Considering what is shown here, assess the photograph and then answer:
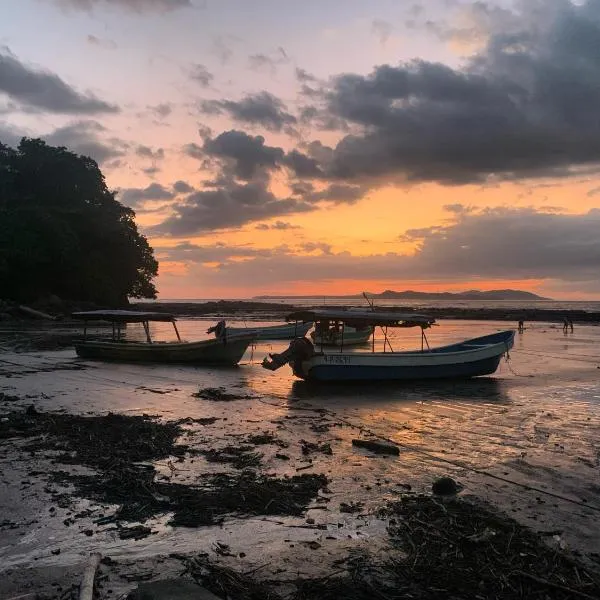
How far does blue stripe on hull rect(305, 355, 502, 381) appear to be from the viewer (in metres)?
19.7

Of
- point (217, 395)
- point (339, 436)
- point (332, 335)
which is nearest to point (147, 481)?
point (339, 436)

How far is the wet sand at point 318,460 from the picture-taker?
20.0 ft

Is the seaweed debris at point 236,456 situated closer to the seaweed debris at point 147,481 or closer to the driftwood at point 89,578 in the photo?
the seaweed debris at point 147,481

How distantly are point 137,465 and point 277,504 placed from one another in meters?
3.00

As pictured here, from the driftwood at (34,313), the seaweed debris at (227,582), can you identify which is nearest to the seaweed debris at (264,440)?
the seaweed debris at (227,582)

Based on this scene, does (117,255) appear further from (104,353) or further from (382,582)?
(382,582)

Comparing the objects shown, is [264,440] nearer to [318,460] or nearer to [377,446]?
[318,460]

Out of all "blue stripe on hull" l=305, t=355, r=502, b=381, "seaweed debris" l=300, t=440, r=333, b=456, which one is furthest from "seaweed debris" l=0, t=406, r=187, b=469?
"blue stripe on hull" l=305, t=355, r=502, b=381

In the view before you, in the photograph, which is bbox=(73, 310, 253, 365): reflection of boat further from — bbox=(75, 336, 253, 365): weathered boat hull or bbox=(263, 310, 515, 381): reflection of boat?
bbox=(263, 310, 515, 381): reflection of boat

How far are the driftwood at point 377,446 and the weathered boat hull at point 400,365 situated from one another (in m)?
8.79

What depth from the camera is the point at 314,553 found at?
6.07m

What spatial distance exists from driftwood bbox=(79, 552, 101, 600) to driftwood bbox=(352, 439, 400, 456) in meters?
5.95

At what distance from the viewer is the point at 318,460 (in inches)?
385

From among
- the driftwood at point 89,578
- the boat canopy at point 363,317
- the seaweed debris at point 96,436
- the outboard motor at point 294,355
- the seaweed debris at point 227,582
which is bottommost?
the seaweed debris at point 227,582
